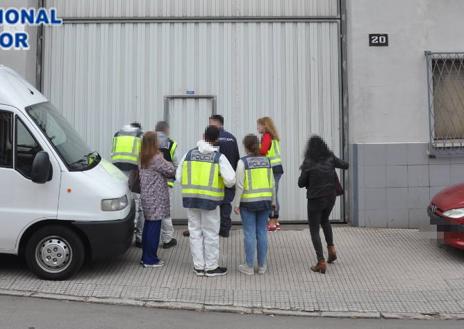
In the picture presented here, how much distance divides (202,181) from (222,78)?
3642 mm

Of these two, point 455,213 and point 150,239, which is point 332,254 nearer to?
point 455,213

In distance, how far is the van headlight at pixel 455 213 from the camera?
26.8 ft

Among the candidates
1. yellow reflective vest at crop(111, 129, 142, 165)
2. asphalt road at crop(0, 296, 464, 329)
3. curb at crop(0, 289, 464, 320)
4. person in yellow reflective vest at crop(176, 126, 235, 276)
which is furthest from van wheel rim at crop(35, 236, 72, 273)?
yellow reflective vest at crop(111, 129, 142, 165)

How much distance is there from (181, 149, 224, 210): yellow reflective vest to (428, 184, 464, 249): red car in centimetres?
310

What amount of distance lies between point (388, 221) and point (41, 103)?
5760 mm

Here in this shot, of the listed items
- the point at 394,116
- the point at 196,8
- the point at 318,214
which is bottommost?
the point at 318,214

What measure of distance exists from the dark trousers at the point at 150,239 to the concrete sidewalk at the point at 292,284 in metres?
0.21

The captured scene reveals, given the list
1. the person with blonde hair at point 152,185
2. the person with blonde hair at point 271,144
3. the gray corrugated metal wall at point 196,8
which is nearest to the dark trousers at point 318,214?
the person with blonde hair at point 271,144

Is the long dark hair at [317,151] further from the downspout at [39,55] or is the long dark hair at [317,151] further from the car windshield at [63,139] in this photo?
the downspout at [39,55]

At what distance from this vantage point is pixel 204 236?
7660 mm

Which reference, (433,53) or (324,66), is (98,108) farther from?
Answer: (433,53)

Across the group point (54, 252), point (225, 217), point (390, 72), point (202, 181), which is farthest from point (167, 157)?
point (390, 72)

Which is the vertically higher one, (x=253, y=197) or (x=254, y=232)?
(x=253, y=197)

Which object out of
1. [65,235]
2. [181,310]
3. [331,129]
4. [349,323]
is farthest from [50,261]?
[331,129]
